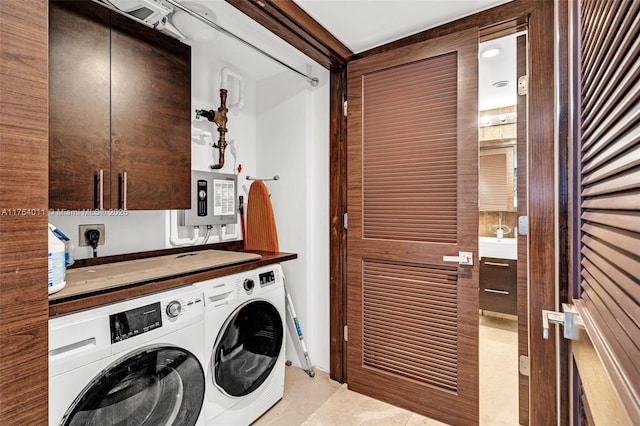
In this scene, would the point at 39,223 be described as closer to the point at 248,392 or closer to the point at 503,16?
the point at 248,392

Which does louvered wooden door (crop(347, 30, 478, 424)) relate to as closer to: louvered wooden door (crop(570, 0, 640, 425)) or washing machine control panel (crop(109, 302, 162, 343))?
louvered wooden door (crop(570, 0, 640, 425))

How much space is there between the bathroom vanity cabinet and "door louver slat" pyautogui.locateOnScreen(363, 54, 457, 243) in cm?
166

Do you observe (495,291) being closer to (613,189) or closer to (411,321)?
(411,321)

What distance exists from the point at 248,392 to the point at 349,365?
71 centimetres

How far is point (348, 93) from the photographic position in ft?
7.04

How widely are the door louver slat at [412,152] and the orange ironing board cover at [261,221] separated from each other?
28.8 inches

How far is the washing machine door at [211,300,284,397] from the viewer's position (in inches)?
63.6

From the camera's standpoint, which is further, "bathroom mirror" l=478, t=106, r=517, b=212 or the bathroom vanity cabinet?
"bathroom mirror" l=478, t=106, r=517, b=212

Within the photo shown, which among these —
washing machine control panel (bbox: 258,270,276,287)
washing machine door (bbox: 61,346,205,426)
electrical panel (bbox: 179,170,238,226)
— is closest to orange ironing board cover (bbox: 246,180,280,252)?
electrical panel (bbox: 179,170,238,226)

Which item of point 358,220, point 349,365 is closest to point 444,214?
point 358,220

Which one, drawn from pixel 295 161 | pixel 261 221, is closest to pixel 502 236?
pixel 295 161

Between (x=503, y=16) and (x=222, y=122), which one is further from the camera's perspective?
(x=222, y=122)

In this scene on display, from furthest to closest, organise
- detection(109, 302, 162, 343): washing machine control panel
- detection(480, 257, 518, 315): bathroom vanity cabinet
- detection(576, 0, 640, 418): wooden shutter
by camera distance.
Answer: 1. detection(480, 257, 518, 315): bathroom vanity cabinet
2. detection(109, 302, 162, 343): washing machine control panel
3. detection(576, 0, 640, 418): wooden shutter

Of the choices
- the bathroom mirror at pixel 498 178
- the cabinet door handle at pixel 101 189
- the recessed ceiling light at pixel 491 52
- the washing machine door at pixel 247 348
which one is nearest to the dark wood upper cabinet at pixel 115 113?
the cabinet door handle at pixel 101 189
